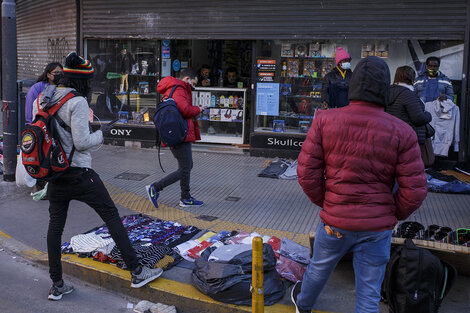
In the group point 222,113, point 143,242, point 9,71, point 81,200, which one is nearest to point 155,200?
point 143,242

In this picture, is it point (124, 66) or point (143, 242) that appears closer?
point (143, 242)

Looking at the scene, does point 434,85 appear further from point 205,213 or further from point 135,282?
point 135,282

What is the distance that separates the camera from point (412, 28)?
8.98 m

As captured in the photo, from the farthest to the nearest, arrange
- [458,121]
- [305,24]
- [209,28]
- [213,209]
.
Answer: [209,28] → [305,24] → [458,121] → [213,209]

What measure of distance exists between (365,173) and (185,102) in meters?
3.67

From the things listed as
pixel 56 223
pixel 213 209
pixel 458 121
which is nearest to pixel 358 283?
pixel 56 223

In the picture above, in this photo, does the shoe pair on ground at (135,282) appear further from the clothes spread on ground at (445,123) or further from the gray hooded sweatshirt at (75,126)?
the clothes spread on ground at (445,123)

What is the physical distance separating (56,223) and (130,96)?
7619 mm

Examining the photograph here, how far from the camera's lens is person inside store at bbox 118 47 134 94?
38.1 ft

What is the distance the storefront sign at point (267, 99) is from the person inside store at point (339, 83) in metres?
2.40

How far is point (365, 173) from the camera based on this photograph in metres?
3.25

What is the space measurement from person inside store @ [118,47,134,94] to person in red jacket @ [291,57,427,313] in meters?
8.89

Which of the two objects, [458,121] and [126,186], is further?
[458,121]

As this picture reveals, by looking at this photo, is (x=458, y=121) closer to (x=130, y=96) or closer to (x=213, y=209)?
(x=213, y=209)
